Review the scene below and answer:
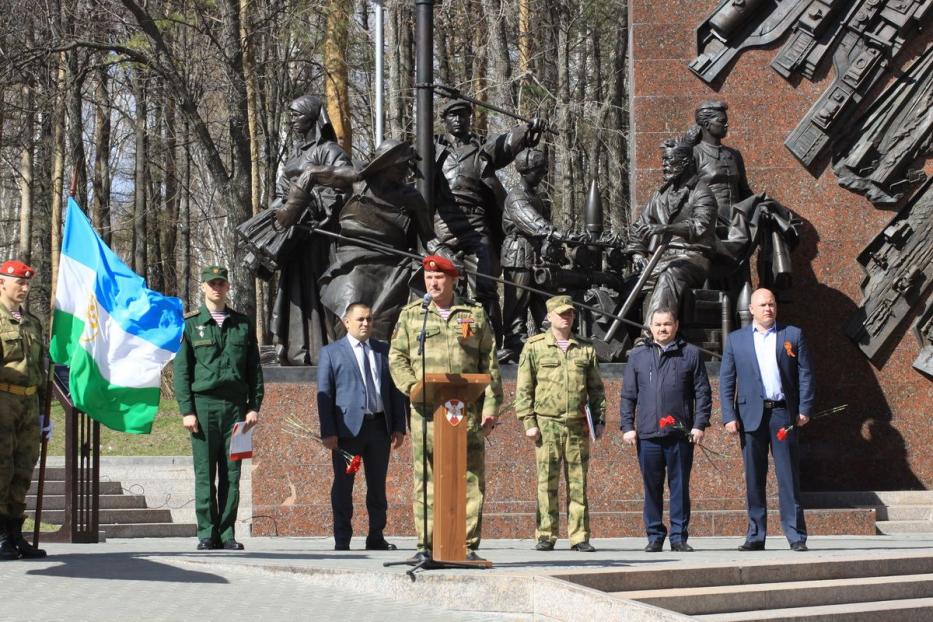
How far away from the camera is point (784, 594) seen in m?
8.51

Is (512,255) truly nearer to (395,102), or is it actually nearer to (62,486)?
(62,486)

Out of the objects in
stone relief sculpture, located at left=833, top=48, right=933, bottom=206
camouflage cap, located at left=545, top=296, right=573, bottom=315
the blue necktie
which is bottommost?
the blue necktie

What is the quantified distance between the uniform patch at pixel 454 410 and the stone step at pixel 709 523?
173 inches

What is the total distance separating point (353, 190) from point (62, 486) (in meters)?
5.13

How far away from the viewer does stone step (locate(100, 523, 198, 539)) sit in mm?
13922

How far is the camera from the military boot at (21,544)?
905 centimetres

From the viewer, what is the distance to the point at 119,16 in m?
24.8

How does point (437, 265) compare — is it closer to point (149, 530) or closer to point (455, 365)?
point (455, 365)

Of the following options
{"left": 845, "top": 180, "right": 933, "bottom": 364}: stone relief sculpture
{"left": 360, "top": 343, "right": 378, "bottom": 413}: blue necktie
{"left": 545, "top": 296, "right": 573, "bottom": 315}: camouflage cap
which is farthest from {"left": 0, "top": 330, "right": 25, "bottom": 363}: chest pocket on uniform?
{"left": 845, "top": 180, "right": 933, "bottom": 364}: stone relief sculpture

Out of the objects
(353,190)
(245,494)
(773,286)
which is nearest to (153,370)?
(353,190)

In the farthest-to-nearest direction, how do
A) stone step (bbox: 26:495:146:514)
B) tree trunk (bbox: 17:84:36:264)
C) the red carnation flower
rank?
tree trunk (bbox: 17:84:36:264) < stone step (bbox: 26:495:146:514) < the red carnation flower

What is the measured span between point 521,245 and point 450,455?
19.9 ft

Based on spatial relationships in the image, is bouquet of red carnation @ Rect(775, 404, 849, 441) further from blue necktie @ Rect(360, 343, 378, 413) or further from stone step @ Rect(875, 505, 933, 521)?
blue necktie @ Rect(360, 343, 378, 413)

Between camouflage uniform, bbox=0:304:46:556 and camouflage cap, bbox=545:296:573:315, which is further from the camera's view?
camouflage cap, bbox=545:296:573:315
